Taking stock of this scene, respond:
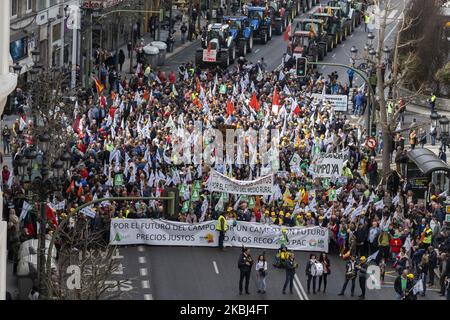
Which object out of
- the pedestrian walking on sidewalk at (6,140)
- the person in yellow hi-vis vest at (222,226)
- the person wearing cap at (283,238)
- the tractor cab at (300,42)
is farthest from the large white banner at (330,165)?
the tractor cab at (300,42)

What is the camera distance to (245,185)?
39.1 meters

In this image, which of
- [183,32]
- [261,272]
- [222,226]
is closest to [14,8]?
[183,32]

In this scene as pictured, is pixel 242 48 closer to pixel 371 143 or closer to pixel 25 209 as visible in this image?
pixel 371 143

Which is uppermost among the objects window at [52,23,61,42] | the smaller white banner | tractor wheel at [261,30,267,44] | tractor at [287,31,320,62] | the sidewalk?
window at [52,23,61,42]

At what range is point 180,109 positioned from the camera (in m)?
53.9

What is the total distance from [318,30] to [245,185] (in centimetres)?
3576

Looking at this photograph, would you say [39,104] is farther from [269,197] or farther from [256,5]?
[256,5]

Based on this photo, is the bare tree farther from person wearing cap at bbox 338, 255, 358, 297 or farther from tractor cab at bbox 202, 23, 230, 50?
tractor cab at bbox 202, 23, 230, 50

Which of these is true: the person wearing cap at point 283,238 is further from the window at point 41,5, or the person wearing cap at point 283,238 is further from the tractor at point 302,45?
the tractor at point 302,45

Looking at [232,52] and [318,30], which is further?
[318,30]

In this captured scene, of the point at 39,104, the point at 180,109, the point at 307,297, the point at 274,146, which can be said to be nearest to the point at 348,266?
the point at 307,297

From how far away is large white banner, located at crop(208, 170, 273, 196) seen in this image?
39062 mm

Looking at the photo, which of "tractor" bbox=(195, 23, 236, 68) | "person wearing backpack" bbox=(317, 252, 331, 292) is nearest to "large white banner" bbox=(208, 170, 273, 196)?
"person wearing backpack" bbox=(317, 252, 331, 292)

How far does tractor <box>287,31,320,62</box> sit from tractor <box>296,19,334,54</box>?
2.82ft
